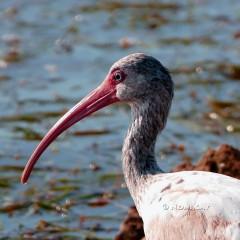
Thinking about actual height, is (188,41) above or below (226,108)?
above

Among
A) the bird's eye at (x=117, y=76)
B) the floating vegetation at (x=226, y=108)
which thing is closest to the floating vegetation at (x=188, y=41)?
the floating vegetation at (x=226, y=108)

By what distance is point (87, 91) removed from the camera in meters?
18.1

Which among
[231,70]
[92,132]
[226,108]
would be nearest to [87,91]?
[92,132]

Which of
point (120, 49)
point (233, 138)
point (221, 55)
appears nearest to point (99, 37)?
point (120, 49)

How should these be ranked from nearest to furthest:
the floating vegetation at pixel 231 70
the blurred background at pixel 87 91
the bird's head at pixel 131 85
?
the bird's head at pixel 131 85
the blurred background at pixel 87 91
the floating vegetation at pixel 231 70

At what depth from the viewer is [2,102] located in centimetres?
1770

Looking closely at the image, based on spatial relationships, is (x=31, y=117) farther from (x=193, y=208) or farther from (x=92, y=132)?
(x=193, y=208)

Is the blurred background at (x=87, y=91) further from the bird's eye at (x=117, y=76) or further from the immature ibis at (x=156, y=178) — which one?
the bird's eye at (x=117, y=76)

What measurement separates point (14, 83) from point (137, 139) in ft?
25.8

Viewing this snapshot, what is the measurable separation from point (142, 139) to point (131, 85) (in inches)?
20.5

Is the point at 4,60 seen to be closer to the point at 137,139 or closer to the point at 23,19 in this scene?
the point at 23,19

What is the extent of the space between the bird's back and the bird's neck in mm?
513

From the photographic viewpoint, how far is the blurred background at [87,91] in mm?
14266

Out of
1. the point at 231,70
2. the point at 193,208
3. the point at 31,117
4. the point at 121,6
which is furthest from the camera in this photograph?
the point at 121,6
